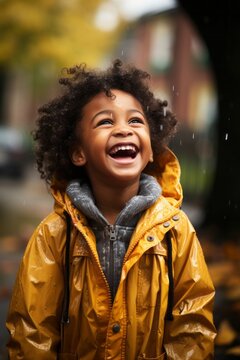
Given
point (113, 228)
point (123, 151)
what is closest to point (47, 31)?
point (123, 151)

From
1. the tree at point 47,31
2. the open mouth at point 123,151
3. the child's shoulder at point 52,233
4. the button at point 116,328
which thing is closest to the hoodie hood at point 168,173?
the open mouth at point 123,151

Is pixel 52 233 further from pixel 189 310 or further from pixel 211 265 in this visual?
pixel 211 265

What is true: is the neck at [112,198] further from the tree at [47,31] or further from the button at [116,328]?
the tree at [47,31]

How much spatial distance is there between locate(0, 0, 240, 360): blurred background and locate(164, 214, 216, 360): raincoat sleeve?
1.06 m

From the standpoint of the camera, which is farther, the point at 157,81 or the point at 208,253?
the point at 157,81

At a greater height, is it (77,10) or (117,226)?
(77,10)

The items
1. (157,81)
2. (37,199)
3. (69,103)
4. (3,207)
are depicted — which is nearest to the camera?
(69,103)

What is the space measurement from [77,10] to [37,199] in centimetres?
666

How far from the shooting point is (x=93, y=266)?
230 centimetres

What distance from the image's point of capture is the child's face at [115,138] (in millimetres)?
2336

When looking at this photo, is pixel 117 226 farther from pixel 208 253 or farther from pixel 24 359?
pixel 208 253

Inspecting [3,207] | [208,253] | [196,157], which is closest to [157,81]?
[196,157]

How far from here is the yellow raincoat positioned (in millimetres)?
2277

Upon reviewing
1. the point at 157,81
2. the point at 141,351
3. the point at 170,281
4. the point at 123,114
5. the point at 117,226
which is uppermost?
Result: the point at 157,81
